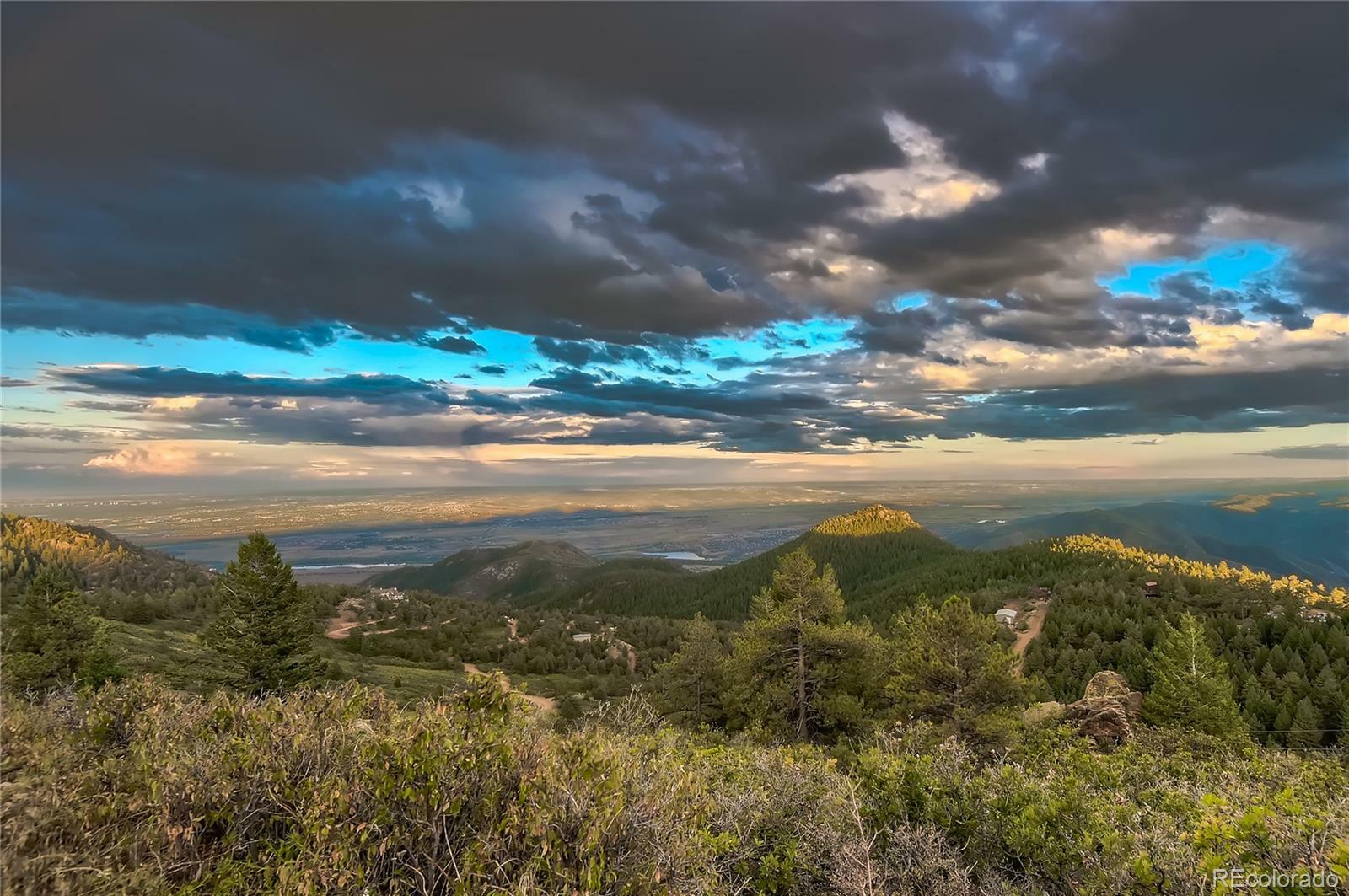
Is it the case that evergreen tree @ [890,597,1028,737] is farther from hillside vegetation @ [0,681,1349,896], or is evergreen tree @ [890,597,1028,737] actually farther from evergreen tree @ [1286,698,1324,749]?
evergreen tree @ [1286,698,1324,749]

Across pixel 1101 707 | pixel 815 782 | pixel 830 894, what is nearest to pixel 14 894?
pixel 830 894

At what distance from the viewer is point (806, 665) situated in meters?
27.6

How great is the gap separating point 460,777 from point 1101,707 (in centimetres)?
3716

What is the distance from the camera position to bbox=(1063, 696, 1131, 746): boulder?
28.4 metres

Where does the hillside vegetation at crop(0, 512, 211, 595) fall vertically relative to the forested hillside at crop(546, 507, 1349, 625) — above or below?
above

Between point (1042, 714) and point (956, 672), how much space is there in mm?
11583

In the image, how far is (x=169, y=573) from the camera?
390 feet

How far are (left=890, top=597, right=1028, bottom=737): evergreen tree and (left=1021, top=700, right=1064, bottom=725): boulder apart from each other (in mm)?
4444

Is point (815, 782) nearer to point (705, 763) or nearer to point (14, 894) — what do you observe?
point (705, 763)

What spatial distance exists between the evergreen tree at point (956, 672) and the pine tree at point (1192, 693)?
14093 mm

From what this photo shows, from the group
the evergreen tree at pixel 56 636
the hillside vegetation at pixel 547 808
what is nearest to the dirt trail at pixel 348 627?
the evergreen tree at pixel 56 636

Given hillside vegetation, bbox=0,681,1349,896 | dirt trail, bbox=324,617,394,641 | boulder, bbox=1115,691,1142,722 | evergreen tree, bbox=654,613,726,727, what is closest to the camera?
hillside vegetation, bbox=0,681,1349,896

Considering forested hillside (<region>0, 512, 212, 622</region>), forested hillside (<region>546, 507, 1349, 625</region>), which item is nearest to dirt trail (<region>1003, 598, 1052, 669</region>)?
forested hillside (<region>546, 507, 1349, 625</region>)

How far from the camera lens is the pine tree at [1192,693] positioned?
3203 centimetres
